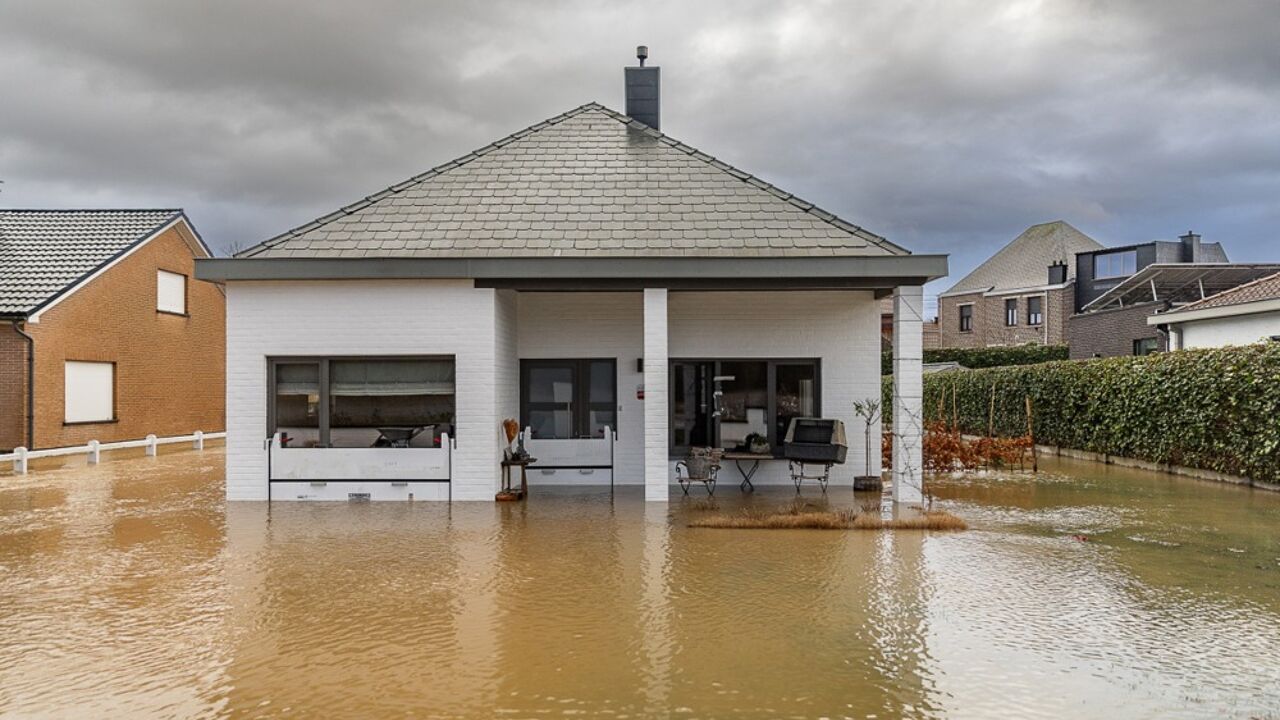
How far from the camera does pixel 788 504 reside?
10.7m

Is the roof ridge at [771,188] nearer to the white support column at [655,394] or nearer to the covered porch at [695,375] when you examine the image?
the covered porch at [695,375]

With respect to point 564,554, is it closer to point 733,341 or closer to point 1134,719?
point 1134,719

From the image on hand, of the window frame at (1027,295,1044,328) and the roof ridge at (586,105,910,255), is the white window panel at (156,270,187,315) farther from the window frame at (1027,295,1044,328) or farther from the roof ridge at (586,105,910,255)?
the window frame at (1027,295,1044,328)

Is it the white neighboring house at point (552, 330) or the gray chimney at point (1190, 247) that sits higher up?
the gray chimney at point (1190, 247)

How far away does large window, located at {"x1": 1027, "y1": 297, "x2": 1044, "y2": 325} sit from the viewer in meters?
40.2

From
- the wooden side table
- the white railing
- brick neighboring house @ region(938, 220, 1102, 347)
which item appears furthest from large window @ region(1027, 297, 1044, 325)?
the wooden side table

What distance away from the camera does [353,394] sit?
11375 millimetres

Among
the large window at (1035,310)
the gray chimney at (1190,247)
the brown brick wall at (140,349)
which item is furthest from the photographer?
the large window at (1035,310)

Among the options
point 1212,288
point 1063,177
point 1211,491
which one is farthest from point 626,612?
point 1063,177

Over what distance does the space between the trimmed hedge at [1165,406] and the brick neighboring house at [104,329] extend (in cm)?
1946

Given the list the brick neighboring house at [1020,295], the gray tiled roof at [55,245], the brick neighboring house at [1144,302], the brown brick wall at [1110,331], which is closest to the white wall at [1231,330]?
the brick neighboring house at [1144,302]

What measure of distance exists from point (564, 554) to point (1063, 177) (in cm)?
5760

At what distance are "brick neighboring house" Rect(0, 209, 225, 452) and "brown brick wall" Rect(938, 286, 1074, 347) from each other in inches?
1337

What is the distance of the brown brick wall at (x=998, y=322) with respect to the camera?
39.1m
